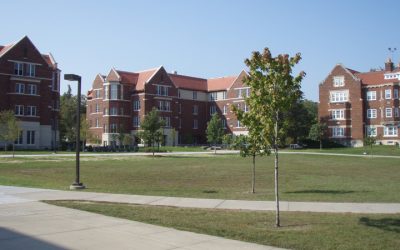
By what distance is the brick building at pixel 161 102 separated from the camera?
80.7m

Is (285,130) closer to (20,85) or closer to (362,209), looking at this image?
(362,209)

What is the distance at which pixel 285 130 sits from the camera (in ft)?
37.2

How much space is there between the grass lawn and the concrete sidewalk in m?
0.73

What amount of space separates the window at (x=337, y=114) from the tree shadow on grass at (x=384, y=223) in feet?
229

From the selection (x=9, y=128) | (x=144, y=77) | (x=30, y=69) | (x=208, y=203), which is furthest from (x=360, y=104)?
(x=208, y=203)

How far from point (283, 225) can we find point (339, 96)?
236 ft

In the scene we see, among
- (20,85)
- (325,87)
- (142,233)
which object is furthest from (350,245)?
(325,87)

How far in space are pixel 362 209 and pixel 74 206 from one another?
761 cm

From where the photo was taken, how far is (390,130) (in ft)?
241

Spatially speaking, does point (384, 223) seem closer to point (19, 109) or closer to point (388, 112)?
point (19, 109)

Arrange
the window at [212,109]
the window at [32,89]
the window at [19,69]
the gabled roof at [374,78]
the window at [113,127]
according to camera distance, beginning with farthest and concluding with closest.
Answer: the window at [212,109] → the window at [113,127] → the gabled roof at [374,78] → the window at [32,89] → the window at [19,69]

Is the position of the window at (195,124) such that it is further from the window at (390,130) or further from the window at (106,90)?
the window at (390,130)

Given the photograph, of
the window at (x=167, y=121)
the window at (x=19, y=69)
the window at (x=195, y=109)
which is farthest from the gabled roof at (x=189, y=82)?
the window at (x=19, y=69)

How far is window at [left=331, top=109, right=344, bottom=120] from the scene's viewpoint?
255 ft
